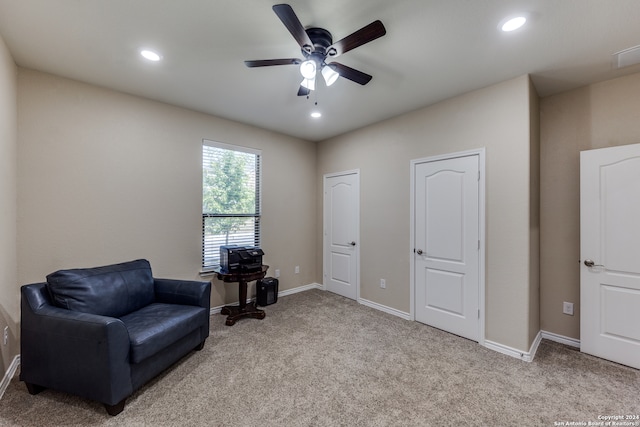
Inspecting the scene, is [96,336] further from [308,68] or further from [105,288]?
[308,68]

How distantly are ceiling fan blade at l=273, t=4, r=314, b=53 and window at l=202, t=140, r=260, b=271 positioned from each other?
92.4 inches

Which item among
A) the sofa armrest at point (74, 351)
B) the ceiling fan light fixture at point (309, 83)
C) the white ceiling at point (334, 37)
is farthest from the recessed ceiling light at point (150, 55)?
the sofa armrest at point (74, 351)

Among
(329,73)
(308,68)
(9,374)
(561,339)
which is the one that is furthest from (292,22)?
(561,339)

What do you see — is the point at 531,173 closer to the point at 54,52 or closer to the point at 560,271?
the point at 560,271

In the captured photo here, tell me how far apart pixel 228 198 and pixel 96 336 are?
2301 millimetres

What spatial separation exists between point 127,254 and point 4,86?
5.65 feet

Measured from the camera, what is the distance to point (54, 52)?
222cm

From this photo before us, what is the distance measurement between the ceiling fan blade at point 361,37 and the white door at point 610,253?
8.11 ft

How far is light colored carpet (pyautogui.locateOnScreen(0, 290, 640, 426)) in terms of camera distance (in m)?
1.78

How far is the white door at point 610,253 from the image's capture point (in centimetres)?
234

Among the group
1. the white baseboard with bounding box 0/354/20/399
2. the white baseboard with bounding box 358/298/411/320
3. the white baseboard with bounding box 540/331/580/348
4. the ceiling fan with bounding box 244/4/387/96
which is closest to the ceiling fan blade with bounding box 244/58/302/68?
the ceiling fan with bounding box 244/4/387/96

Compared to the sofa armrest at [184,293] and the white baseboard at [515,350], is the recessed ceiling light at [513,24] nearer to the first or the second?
the white baseboard at [515,350]

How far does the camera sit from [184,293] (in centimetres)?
264

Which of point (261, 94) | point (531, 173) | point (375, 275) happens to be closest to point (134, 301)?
point (261, 94)
